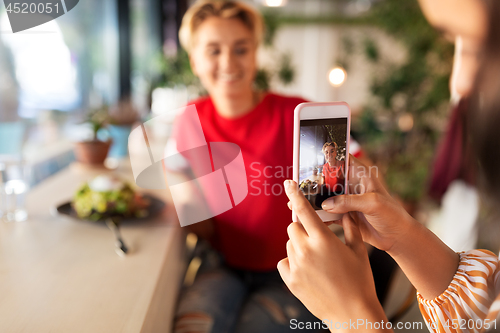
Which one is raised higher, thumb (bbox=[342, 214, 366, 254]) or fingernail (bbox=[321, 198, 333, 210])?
fingernail (bbox=[321, 198, 333, 210])

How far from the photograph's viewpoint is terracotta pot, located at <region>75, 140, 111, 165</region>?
0.99 metres

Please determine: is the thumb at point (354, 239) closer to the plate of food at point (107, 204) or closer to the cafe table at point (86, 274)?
the cafe table at point (86, 274)

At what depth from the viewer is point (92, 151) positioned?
100 cm

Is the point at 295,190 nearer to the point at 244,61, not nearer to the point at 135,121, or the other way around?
the point at 244,61

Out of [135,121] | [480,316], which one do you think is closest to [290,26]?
[135,121]

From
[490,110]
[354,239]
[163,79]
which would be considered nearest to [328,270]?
[354,239]

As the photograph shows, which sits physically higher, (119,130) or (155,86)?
(155,86)

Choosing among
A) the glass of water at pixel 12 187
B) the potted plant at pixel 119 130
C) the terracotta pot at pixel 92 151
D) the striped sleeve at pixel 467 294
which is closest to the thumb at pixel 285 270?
the striped sleeve at pixel 467 294

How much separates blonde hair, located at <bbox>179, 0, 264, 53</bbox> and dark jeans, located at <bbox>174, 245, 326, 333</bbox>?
463 mm

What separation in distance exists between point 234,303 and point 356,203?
0.42 meters

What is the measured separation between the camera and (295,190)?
0.99 feet

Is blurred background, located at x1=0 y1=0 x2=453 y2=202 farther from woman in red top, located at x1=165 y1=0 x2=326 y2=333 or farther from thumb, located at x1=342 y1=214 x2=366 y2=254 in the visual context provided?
thumb, located at x1=342 y1=214 x2=366 y2=254

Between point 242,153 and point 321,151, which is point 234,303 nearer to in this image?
point 242,153

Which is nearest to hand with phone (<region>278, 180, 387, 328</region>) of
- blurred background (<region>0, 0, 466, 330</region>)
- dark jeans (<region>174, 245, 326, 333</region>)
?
blurred background (<region>0, 0, 466, 330</region>)
